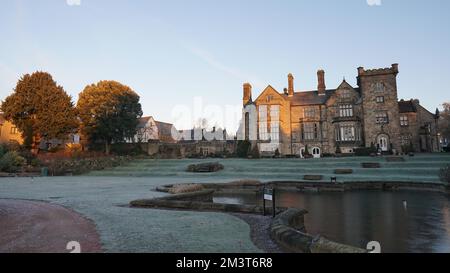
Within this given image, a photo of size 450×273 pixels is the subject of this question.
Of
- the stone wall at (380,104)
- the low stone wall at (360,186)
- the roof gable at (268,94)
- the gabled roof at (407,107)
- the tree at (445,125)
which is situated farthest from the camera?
the tree at (445,125)

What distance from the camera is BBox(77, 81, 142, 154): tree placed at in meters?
51.9

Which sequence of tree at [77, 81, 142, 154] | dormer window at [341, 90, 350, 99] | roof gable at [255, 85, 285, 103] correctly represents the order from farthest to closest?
roof gable at [255, 85, 285, 103], dormer window at [341, 90, 350, 99], tree at [77, 81, 142, 154]

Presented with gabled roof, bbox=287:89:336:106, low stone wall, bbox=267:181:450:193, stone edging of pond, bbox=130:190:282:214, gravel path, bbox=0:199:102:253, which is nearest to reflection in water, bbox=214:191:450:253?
stone edging of pond, bbox=130:190:282:214

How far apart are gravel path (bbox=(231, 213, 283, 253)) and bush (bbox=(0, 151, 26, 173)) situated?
1284 inches

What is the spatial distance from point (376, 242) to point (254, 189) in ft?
45.1

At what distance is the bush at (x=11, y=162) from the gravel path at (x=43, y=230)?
1058 inches

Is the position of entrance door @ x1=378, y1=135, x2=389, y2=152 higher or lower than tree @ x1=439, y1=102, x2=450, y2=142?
lower

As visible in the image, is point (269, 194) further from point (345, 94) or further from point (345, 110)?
point (345, 94)

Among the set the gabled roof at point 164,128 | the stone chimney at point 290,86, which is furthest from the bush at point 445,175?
the gabled roof at point 164,128

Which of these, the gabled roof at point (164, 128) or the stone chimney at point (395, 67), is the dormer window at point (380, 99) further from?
the gabled roof at point (164, 128)

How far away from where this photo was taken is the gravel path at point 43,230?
20.4 ft

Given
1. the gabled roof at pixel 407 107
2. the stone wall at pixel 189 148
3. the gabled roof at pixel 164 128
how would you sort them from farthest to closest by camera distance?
the gabled roof at pixel 164 128 < the stone wall at pixel 189 148 < the gabled roof at pixel 407 107

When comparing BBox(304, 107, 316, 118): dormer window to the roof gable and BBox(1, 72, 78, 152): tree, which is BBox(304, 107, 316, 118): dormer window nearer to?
the roof gable
